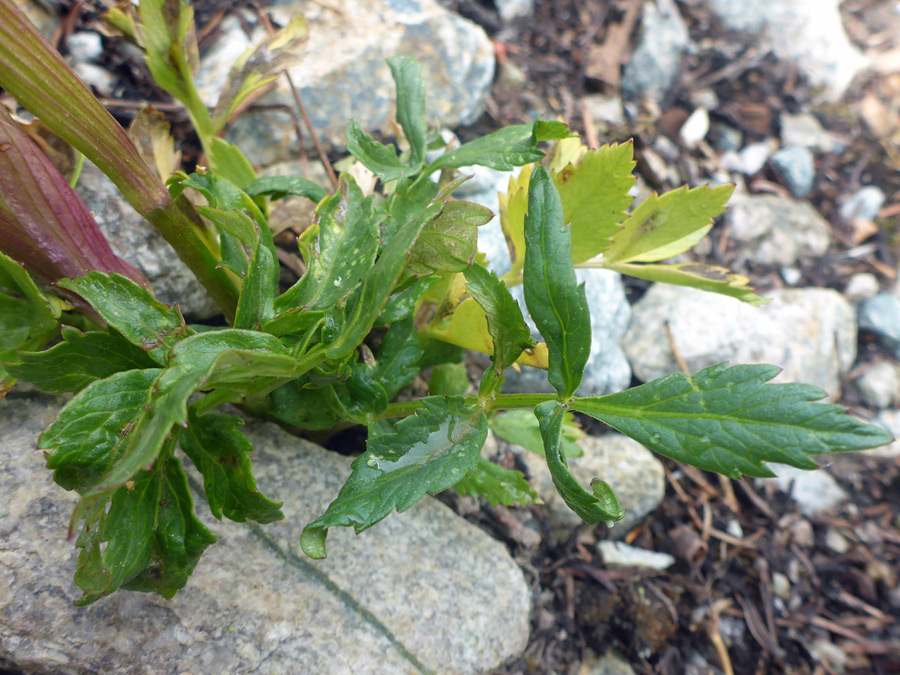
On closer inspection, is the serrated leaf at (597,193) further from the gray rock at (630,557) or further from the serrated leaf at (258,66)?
the gray rock at (630,557)

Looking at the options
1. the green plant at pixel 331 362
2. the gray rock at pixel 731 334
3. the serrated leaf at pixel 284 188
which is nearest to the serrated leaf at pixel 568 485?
the green plant at pixel 331 362

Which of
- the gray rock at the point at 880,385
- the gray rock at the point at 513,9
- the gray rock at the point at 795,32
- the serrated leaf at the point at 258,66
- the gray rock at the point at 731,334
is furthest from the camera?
the gray rock at the point at 795,32

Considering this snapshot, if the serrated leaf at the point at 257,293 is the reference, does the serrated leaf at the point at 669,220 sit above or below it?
below

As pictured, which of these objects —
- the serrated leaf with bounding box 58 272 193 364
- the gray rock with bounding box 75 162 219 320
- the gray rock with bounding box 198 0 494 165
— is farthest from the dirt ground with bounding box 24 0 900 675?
the serrated leaf with bounding box 58 272 193 364

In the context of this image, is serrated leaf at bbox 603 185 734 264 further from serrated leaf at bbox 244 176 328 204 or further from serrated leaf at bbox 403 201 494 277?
serrated leaf at bbox 244 176 328 204

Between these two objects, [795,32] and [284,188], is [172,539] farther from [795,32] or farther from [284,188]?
[795,32]

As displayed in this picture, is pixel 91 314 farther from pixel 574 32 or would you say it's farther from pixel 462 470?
pixel 574 32

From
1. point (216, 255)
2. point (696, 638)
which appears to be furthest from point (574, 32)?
point (696, 638)
